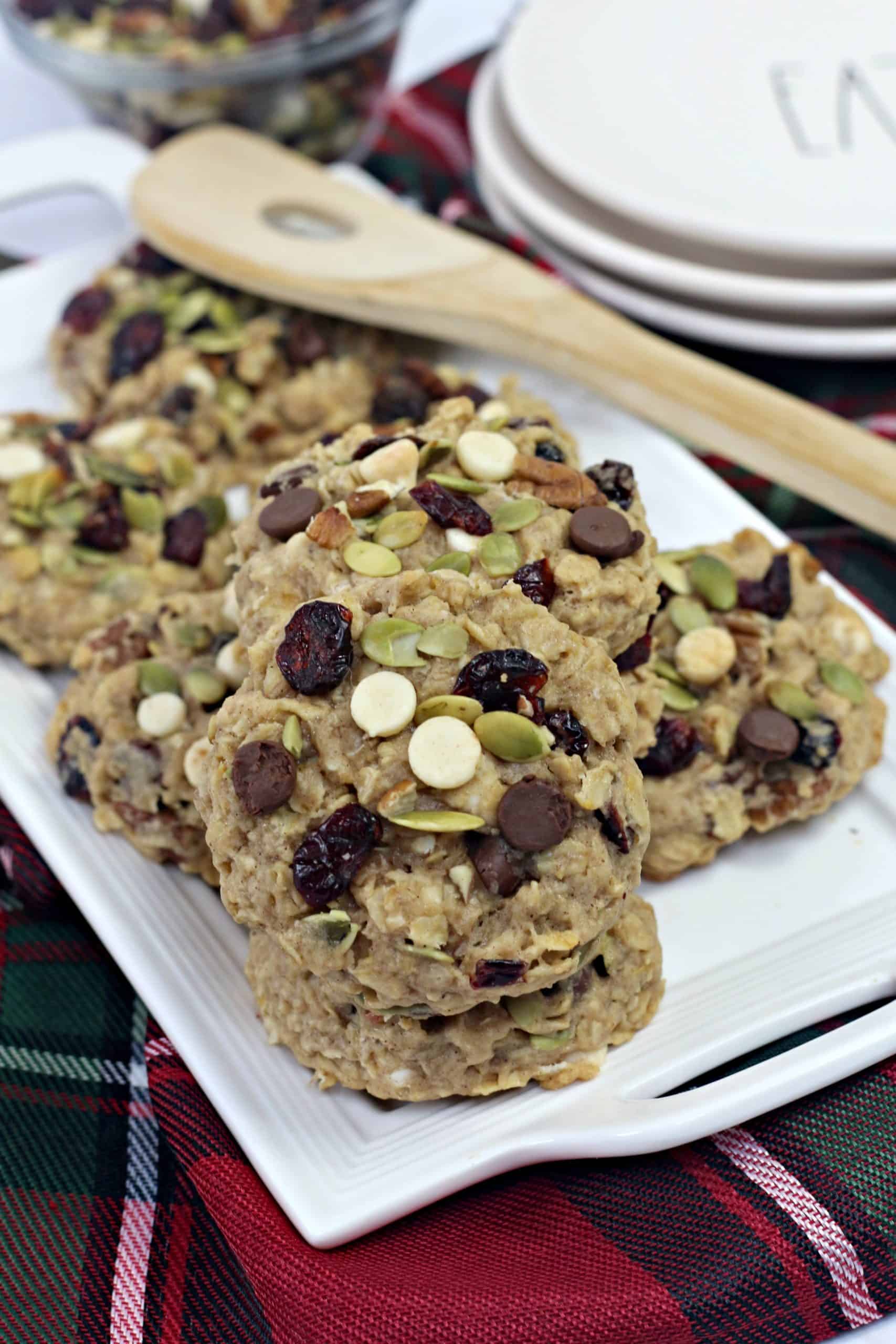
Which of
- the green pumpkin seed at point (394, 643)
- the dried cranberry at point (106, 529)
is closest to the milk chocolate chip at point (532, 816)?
the green pumpkin seed at point (394, 643)

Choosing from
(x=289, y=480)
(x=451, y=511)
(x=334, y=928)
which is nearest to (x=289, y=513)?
(x=289, y=480)

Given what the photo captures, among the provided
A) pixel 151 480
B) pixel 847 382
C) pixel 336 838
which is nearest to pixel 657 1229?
pixel 336 838

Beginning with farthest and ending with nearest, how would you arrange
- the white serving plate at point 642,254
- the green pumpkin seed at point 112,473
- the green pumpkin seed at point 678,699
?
the white serving plate at point 642,254
the green pumpkin seed at point 112,473
the green pumpkin seed at point 678,699

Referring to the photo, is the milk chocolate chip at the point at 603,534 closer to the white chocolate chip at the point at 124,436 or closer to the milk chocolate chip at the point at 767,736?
the milk chocolate chip at the point at 767,736

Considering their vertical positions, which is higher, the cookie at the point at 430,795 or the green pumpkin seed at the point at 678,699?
the cookie at the point at 430,795

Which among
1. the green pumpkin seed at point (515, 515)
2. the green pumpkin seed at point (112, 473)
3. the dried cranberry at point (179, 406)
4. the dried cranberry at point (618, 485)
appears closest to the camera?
the green pumpkin seed at point (515, 515)

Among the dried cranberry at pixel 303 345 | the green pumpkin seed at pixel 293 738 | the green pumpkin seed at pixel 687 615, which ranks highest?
the green pumpkin seed at pixel 293 738

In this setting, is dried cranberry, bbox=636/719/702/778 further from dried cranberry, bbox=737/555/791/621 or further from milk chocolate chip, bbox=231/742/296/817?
milk chocolate chip, bbox=231/742/296/817
